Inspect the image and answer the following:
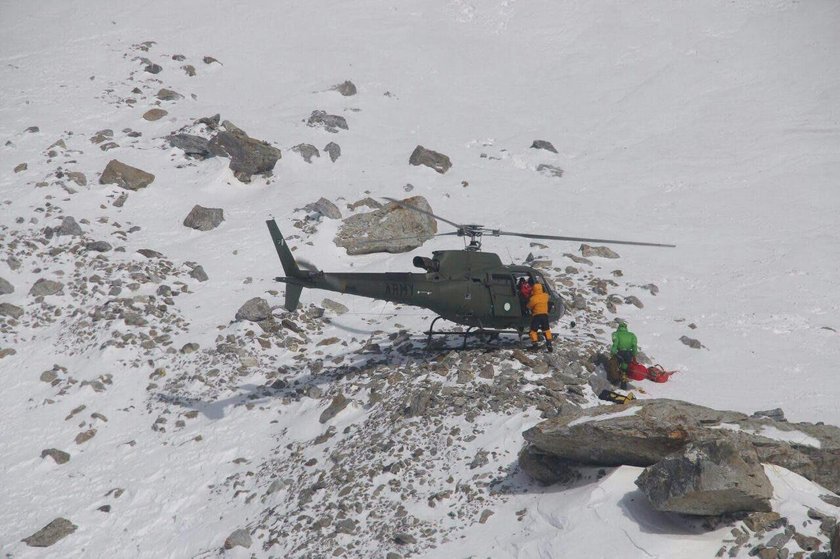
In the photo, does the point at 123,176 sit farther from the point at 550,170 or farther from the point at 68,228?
the point at 550,170

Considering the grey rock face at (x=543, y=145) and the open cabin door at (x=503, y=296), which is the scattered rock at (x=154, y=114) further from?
the open cabin door at (x=503, y=296)

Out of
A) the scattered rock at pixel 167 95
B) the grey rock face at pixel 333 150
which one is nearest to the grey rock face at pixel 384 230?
the grey rock face at pixel 333 150

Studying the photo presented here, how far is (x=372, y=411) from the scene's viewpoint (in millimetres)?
14906

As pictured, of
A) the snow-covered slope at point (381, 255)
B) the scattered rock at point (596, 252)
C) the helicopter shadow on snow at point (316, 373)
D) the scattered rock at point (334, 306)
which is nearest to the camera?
the snow-covered slope at point (381, 255)

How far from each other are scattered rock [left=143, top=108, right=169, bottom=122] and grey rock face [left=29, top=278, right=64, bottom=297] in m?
11.9

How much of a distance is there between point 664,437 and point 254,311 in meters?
12.4

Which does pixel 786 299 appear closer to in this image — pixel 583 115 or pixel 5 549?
pixel 583 115

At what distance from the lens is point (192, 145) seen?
27.7m

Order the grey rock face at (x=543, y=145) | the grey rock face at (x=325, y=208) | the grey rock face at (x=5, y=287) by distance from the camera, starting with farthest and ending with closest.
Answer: the grey rock face at (x=543, y=145), the grey rock face at (x=325, y=208), the grey rock face at (x=5, y=287)

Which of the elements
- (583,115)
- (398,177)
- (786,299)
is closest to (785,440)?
(786,299)

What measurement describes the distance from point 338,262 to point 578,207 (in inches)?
425

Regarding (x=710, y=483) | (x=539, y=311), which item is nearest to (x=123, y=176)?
(x=539, y=311)

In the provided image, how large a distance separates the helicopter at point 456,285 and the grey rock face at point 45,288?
861 cm

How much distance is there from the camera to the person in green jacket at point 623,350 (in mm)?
15414
